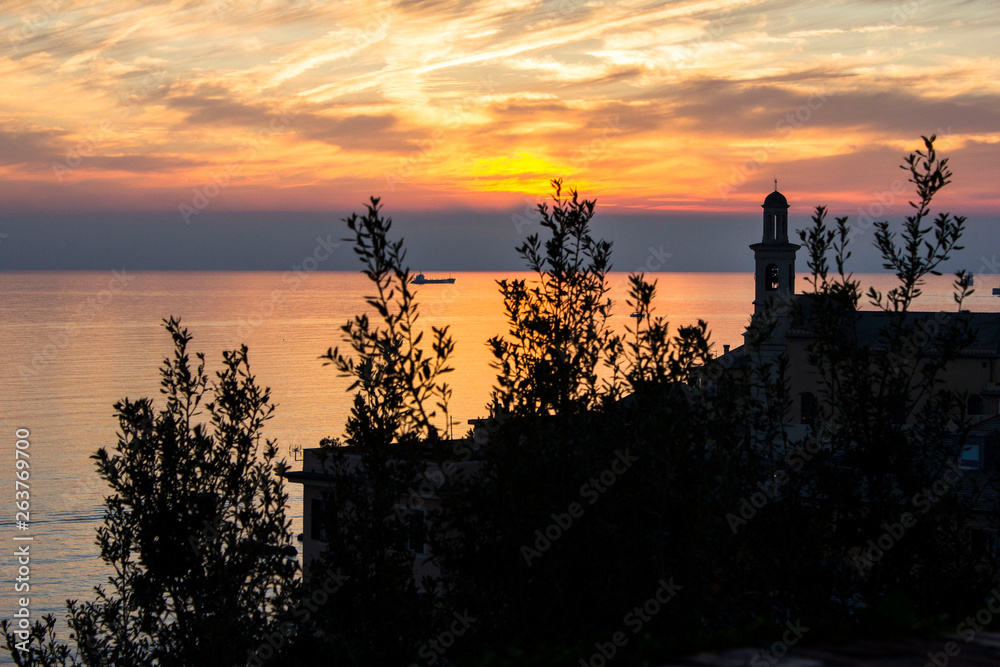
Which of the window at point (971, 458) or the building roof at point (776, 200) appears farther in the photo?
the building roof at point (776, 200)

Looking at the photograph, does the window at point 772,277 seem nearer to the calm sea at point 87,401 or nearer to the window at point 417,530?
the calm sea at point 87,401

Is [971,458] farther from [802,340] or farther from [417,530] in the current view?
[802,340]

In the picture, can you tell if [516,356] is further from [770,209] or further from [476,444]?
[770,209]

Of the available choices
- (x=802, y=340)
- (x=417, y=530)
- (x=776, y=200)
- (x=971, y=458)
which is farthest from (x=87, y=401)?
(x=417, y=530)

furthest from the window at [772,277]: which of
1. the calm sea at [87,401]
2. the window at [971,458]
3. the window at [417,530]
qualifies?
the window at [417,530]

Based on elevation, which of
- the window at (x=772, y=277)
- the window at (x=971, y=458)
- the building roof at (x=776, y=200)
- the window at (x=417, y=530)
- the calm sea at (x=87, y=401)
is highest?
the building roof at (x=776, y=200)

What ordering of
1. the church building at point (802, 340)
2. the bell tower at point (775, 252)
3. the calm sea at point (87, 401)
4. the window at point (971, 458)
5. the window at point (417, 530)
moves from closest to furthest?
the window at point (417, 530) < the window at point (971, 458) < the church building at point (802, 340) < the calm sea at point (87, 401) < the bell tower at point (775, 252)

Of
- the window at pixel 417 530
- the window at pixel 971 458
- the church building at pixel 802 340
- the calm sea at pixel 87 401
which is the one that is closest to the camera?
the window at pixel 417 530

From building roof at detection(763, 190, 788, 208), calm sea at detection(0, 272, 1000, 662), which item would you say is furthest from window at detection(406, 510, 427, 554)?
building roof at detection(763, 190, 788, 208)

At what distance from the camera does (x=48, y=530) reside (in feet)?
197

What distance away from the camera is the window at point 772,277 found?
63.1 m

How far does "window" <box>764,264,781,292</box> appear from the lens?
63062 millimetres

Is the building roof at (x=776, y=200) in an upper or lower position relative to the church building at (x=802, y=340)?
upper

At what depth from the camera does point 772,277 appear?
63.2 metres
